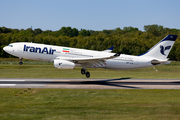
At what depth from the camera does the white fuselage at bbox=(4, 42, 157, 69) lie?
4012 centimetres

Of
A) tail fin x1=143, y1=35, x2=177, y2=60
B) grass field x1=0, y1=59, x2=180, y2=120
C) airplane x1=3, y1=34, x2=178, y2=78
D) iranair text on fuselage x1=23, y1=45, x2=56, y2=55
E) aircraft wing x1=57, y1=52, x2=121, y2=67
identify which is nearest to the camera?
grass field x1=0, y1=59, x2=180, y2=120

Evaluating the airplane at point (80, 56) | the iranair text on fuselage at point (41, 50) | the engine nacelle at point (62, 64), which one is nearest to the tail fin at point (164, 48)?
the airplane at point (80, 56)

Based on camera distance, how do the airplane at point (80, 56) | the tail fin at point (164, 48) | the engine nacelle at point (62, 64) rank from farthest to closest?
the tail fin at point (164, 48) → the airplane at point (80, 56) → the engine nacelle at point (62, 64)

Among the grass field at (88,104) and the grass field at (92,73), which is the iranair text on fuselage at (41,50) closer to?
the grass field at (88,104)

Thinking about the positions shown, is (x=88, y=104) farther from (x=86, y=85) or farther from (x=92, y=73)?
(x=92, y=73)

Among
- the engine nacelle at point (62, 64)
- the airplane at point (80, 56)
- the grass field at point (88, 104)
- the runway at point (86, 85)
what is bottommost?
the grass field at point (88, 104)

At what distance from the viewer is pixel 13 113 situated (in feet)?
66.4

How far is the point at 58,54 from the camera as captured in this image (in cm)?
4025

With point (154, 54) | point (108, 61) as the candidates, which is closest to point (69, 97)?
point (108, 61)

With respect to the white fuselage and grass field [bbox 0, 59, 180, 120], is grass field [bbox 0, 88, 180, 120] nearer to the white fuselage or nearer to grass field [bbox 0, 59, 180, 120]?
grass field [bbox 0, 59, 180, 120]

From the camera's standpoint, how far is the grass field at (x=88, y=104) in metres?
19.6

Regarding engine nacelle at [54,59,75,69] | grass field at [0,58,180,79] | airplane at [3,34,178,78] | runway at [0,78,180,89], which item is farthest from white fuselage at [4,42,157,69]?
grass field at [0,58,180,79]

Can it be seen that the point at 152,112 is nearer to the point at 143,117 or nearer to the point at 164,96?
the point at 143,117

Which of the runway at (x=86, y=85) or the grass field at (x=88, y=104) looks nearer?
the grass field at (x=88, y=104)
